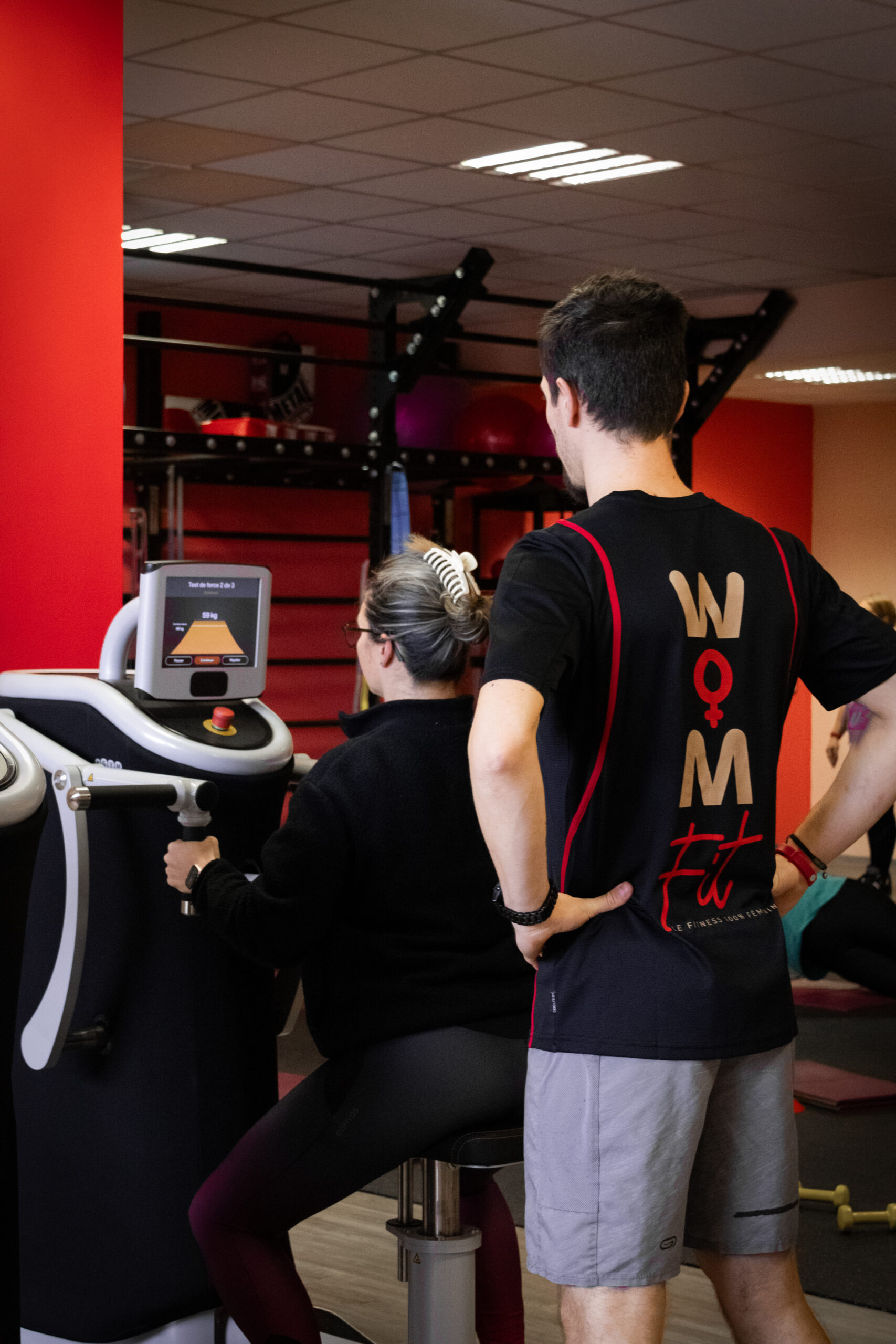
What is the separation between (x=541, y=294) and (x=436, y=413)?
2.93ft

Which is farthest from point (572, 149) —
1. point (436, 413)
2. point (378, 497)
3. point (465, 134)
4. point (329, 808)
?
point (329, 808)

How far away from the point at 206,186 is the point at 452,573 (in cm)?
415

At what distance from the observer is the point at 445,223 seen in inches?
251

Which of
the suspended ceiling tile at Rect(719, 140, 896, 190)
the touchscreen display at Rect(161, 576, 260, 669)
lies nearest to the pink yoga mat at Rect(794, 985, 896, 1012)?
the suspended ceiling tile at Rect(719, 140, 896, 190)

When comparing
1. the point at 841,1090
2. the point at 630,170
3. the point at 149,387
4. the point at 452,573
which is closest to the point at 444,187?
the point at 630,170

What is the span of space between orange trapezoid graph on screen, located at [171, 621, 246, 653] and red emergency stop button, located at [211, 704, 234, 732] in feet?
0.30

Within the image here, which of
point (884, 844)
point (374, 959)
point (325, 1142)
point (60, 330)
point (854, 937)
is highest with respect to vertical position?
point (60, 330)

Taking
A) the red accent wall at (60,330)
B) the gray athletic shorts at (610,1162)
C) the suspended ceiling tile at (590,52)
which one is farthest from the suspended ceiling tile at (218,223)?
the gray athletic shorts at (610,1162)

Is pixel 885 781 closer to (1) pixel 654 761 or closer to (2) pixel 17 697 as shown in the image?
(1) pixel 654 761

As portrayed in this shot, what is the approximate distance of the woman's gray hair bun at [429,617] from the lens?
213 centimetres

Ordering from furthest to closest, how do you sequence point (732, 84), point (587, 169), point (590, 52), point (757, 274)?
1. point (757, 274)
2. point (587, 169)
3. point (732, 84)
4. point (590, 52)

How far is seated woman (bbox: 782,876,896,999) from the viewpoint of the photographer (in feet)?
13.3

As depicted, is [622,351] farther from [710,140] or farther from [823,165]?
[823,165]

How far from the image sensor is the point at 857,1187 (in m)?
3.63
